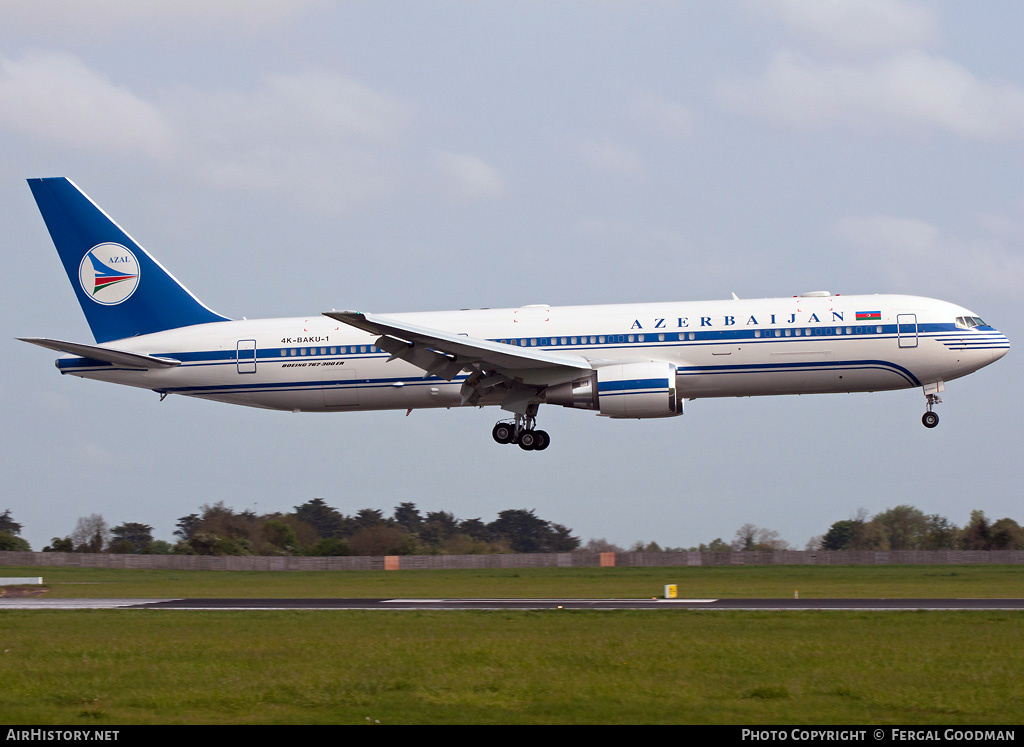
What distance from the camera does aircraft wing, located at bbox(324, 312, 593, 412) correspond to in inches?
1314

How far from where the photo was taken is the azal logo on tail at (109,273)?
41375 mm

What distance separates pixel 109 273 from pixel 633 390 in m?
20.8

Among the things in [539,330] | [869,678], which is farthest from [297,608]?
[869,678]

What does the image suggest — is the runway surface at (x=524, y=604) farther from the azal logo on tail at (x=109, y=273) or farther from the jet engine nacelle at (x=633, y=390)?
the azal logo on tail at (x=109, y=273)

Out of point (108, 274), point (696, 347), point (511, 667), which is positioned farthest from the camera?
point (108, 274)

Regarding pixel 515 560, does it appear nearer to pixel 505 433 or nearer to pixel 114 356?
pixel 505 433

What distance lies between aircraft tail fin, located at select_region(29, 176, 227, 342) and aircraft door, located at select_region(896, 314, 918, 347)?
78.1 ft

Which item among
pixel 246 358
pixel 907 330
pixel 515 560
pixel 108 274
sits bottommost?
pixel 515 560

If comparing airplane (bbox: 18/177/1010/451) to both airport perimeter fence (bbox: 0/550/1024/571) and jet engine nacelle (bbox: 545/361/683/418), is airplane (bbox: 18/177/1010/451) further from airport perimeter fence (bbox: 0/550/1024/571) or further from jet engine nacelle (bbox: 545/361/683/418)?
airport perimeter fence (bbox: 0/550/1024/571)

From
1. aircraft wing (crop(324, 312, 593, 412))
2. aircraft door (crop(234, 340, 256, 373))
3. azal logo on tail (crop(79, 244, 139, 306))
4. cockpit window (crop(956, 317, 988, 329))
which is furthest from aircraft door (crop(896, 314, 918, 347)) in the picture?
azal logo on tail (crop(79, 244, 139, 306))

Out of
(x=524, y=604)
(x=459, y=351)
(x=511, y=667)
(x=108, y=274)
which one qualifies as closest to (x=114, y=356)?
(x=108, y=274)

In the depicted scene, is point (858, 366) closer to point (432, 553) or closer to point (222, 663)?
point (222, 663)

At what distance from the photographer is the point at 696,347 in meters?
35.5

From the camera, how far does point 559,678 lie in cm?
1662
